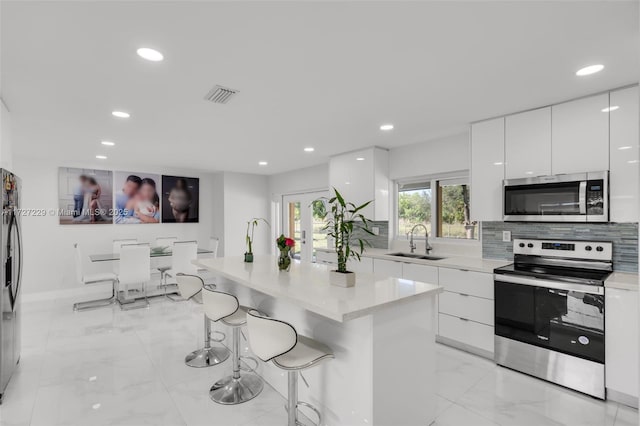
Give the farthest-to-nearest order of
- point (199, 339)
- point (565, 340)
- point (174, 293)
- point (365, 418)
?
point (174, 293) → point (199, 339) → point (565, 340) → point (365, 418)

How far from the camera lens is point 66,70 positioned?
2.17 metres

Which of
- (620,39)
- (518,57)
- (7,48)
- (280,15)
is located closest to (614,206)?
(620,39)

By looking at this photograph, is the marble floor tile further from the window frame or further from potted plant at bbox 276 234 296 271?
the window frame

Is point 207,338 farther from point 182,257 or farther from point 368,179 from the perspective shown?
point 368,179

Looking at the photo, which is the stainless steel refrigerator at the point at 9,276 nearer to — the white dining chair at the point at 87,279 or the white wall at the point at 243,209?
the white dining chair at the point at 87,279

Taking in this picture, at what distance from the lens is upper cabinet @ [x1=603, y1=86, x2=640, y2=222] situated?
8.05 feet

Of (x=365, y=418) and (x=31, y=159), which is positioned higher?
(x=31, y=159)

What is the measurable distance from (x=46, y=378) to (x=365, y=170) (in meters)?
4.06

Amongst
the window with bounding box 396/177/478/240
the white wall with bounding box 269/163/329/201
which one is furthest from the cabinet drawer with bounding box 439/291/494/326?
the white wall with bounding box 269/163/329/201

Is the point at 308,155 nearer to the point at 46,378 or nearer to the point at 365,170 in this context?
the point at 365,170

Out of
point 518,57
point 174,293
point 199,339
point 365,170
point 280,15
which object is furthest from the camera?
point 174,293

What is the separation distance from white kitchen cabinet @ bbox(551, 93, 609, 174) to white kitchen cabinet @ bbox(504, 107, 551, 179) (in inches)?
2.1

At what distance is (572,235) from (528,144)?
3.06 feet

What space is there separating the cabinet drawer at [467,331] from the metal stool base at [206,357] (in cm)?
225
